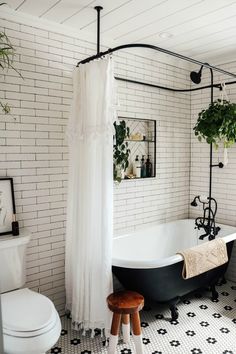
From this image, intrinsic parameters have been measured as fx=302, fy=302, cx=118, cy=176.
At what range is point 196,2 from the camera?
7.23 ft

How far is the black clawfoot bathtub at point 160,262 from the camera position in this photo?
8.07 ft

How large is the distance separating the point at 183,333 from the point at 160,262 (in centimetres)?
71

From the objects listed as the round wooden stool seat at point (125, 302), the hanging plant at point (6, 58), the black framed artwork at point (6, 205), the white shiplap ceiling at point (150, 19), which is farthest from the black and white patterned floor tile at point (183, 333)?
the white shiplap ceiling at point (150, 19)

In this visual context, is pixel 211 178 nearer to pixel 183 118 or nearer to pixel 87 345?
pixel 183 118

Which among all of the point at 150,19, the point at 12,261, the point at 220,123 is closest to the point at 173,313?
the point at 12,261

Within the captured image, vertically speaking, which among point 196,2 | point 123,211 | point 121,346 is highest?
point 196,2

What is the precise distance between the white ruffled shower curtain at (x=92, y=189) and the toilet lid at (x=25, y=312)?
45 cm

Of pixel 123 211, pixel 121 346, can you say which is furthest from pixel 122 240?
pixel 121 346

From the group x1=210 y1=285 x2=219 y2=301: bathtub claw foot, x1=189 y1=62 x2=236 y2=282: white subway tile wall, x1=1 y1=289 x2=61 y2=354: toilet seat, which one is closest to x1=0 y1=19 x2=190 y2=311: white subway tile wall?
x1=1 y1=289 x2=61 y2=354: toilet seat

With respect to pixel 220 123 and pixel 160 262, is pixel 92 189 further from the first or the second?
pixel 220 123

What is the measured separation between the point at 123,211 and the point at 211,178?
1.18 m

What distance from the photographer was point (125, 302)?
2.23 metres

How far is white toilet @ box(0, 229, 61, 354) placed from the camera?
1.78m

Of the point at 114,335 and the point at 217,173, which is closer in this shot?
the point at 114,335
